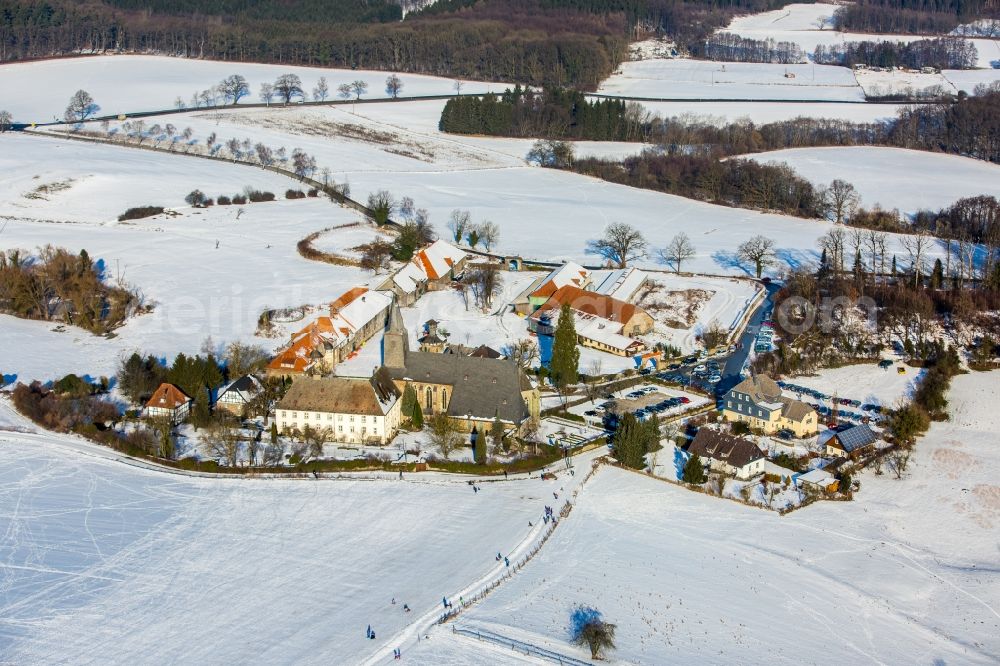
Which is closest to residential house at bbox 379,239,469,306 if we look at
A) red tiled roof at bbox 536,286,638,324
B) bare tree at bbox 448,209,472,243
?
bare tree at bbox 448,209,472,243

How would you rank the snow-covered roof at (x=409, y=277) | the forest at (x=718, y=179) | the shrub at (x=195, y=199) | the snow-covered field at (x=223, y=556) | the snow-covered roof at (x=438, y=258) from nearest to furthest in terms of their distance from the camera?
the snow-covered field at (x=223, y=556) → the snow-covered roof at (x=409, y=277) → the snow-covered roof at (x=438, y=258) → the shrub at (x=195, y=199) → the forest at (x=718, y=179)

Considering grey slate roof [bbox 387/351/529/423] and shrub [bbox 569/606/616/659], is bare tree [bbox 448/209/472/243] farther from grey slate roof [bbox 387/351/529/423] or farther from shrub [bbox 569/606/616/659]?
shrub [bbox 569/606/616/659]

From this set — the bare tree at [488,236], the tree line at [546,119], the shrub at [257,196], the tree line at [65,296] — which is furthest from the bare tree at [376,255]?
the tree line at [546,119]

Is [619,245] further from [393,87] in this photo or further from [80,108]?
[80,108]

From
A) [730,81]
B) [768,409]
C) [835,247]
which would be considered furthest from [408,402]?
[730,81]

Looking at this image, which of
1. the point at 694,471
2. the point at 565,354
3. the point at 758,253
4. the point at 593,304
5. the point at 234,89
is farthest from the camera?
the point at 234,89

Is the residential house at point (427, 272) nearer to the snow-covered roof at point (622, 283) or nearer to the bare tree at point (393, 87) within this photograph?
the snow-covered roof at point (622, 283)
